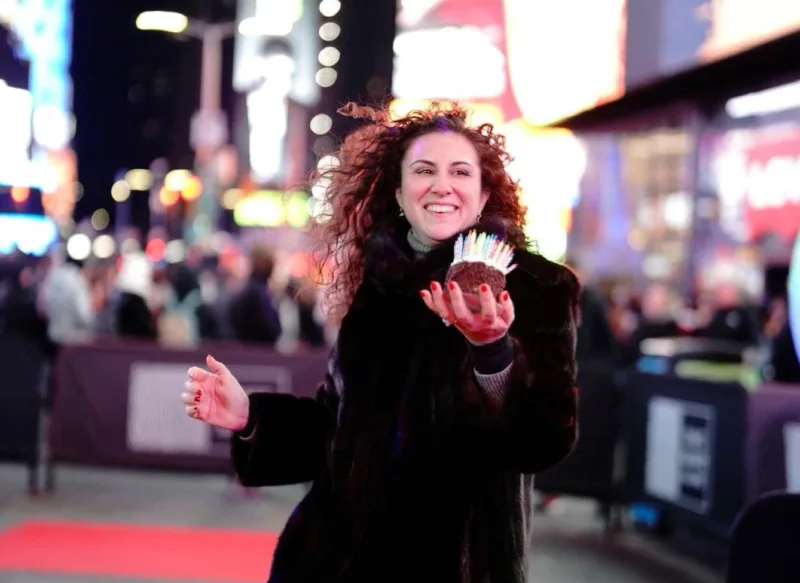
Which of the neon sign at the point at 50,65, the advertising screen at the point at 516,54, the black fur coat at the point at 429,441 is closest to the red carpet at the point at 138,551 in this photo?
the black fur coat at the point at 429,441

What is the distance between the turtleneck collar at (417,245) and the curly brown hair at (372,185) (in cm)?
11

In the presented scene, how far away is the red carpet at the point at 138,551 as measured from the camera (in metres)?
6.55

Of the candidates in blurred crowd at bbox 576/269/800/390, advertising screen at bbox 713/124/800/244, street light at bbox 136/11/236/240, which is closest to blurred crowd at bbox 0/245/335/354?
blurred crowd at bbox 576/269/800/390

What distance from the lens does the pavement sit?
23.7 ft

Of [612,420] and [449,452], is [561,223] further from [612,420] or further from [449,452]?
[449,452]

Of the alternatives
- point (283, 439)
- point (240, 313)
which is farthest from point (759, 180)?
point (283, 439)

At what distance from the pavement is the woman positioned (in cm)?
400

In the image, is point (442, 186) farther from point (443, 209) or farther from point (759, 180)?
point (759, 180)

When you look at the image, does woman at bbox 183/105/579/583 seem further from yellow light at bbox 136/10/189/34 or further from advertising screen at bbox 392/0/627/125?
yellow light at bbox 136/10/189/34

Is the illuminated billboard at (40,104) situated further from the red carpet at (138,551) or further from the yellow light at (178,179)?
the red carpet at (138,551)

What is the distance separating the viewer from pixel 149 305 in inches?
500

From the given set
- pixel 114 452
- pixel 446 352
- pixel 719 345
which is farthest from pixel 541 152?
pixel 446 352

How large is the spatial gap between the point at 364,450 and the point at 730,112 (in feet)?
45.5

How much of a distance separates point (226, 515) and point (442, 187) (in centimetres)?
643
